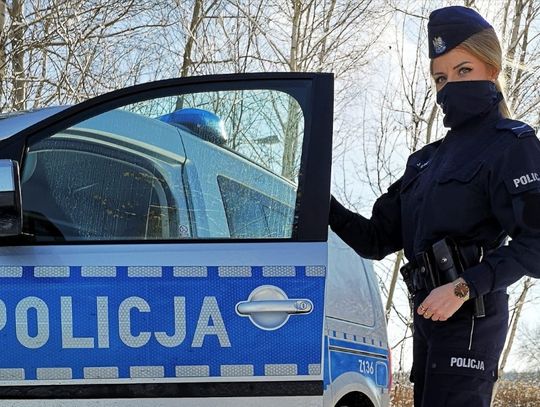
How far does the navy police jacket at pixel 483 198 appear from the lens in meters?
1.85

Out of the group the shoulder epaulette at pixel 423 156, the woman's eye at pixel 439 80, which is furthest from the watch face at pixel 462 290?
A: the woman's eye at pixel 439 80

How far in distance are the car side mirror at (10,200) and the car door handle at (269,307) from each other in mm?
590

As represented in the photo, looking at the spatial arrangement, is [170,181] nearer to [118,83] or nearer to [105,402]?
[105,402]

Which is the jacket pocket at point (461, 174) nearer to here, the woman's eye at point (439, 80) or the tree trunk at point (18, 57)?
the woman's eye at point (439, 80)

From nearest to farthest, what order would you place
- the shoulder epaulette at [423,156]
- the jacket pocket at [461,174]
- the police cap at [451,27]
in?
the jacket pocket at [461,174] → the police cap at [451,27] → the shoulder epaulette at [423,156]

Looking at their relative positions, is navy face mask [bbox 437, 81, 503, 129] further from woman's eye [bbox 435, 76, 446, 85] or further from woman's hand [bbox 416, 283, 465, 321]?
woman's hand [bbox 416, 283, 465, 321]

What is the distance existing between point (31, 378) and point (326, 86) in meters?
1.10

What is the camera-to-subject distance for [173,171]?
218cm

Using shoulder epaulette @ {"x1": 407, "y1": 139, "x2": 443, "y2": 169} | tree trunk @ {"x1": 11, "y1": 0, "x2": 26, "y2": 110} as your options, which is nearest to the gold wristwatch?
shoulder epaulette @ {"x1": 407, "y1": 139, "x2": 443, "y2": 169}

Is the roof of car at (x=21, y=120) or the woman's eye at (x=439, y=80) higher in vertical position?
the woman's eye at (x=439, y=80)

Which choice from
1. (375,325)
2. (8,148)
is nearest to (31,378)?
(8,148)

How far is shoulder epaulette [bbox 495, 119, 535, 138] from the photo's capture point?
1.95m

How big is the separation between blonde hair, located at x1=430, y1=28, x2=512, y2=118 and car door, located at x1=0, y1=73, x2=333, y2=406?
0.40 metres

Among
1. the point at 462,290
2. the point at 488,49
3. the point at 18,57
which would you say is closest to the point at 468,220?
the point at 462,290
